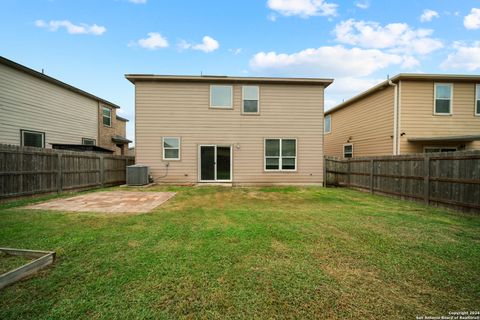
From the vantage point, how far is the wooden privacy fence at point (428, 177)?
5551mm

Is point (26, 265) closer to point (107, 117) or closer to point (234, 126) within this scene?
point (234, 126)

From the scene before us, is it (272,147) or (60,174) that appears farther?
(272,147)

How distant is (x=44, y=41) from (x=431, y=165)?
1803 centimetres

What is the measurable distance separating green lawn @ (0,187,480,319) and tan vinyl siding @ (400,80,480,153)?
7588mm

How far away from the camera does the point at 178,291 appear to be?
A: 221 cm

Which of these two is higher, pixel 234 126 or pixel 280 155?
pixel 234 126

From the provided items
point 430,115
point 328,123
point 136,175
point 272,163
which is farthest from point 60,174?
point 328,123

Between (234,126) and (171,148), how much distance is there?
3.38 metres

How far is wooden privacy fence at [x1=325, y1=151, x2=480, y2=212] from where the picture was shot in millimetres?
5551

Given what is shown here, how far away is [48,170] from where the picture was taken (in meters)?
7.60

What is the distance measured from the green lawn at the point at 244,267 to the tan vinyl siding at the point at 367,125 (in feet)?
26.4

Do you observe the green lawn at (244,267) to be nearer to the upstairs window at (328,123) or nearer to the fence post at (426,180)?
the fence post at (426,180)

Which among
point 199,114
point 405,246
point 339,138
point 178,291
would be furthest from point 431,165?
point 339,138

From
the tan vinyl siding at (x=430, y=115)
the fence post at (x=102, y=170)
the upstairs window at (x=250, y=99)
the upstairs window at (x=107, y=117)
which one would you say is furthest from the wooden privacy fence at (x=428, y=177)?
the upstairs window at (x=107, y=117)
